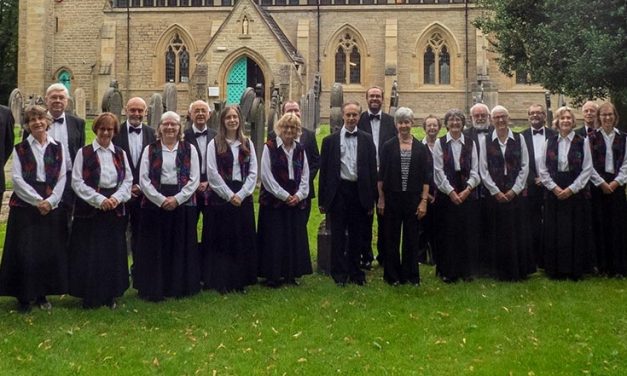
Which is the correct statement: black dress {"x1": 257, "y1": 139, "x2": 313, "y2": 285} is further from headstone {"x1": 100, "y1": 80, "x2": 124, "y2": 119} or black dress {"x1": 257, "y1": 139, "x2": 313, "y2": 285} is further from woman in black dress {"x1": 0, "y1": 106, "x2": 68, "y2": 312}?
headstone {"x1": 100, "y1": 80, "x2": 124, "y2": 119}

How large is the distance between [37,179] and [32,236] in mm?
594

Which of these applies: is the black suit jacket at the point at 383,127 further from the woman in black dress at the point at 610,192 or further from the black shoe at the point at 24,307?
the black shoe at the point at 24,307

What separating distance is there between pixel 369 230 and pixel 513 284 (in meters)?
1.87

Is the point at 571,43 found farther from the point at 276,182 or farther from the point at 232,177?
the point at 232,177

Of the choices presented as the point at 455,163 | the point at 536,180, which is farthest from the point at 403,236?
the point at 536,180

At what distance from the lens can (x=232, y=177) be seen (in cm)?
778

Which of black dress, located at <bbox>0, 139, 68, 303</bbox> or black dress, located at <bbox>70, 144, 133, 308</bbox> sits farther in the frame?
black dress, located at <bbox>70, 144, 133, 308</bbox>

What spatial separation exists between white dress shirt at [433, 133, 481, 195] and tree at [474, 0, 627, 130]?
3.87m

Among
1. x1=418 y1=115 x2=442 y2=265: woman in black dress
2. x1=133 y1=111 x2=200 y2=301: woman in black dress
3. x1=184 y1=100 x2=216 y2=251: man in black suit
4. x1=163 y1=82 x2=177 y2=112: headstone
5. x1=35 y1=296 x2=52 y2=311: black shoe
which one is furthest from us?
x1=163 y1=82 x2=177 y2=112: headstone

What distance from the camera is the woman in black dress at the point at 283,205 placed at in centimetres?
802

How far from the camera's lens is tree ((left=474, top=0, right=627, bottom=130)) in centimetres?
1072

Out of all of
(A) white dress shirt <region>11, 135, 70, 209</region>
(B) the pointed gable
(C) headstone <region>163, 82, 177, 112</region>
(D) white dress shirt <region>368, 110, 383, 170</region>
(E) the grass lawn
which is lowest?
(E) the grass lawn

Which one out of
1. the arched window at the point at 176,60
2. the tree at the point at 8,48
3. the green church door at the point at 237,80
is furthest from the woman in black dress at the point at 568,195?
the tree at the point at 8,48

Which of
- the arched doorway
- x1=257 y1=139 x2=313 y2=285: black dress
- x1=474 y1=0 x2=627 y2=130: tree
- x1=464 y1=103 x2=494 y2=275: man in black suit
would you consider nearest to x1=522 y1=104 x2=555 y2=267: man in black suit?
x1=464 y1=103 x2=494 y2=275: man in black suit
